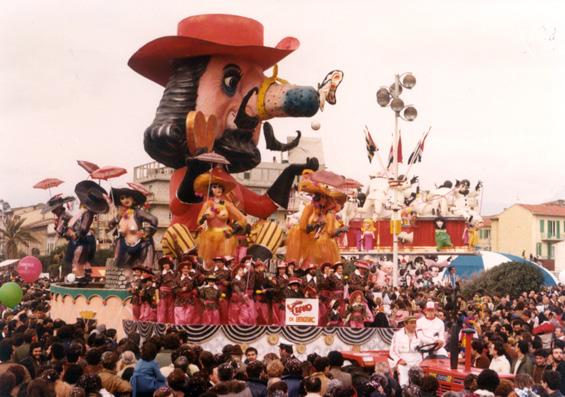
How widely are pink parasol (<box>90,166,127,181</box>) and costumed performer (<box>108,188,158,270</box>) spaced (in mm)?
505

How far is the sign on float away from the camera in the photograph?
51.6 ft

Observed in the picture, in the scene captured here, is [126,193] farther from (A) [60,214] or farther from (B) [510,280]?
(B) [510,280]

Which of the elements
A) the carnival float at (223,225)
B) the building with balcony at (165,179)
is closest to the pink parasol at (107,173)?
the carnival float at (223,225)

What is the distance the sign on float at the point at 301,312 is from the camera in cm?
1574

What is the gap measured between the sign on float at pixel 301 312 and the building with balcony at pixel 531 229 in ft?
167

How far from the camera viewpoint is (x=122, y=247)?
2058 cm

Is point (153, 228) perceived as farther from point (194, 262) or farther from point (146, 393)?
point (146, 393)

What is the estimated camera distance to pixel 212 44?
20.5 m

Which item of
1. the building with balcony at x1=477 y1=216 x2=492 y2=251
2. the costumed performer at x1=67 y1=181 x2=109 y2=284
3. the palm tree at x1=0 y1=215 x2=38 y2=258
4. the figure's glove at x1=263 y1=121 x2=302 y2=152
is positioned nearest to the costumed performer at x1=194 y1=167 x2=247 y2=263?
the figure's glove at x1=263 y1=121 x2=302 y2=152

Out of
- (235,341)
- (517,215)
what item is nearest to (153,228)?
(235,341)

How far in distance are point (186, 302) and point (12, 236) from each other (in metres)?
44.6

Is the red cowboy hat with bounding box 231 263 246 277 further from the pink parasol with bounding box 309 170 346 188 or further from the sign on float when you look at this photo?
the pink parasol with bounding box 309 170 346 188

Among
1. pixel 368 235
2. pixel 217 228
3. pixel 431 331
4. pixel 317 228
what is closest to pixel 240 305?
pixel 217 228

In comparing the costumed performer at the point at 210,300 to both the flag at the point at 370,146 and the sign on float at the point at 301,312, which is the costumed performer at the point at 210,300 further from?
the flag at the point at 370,146
